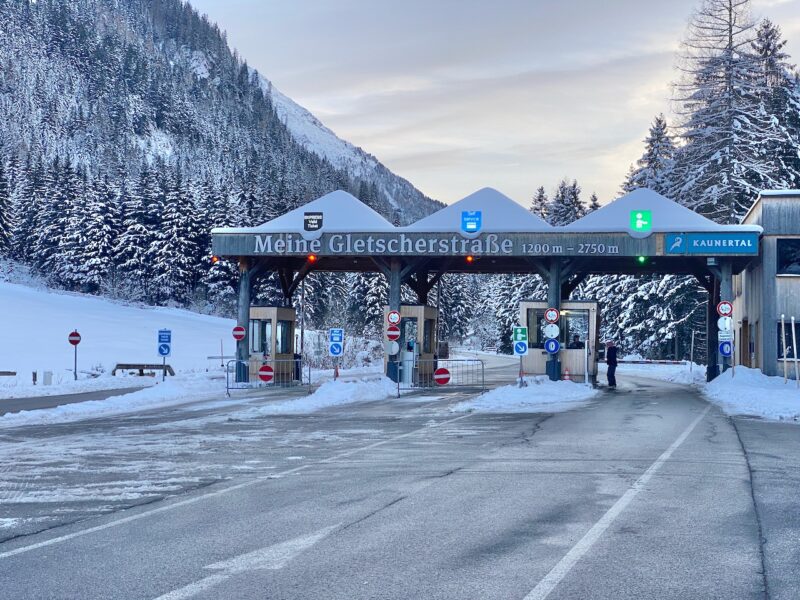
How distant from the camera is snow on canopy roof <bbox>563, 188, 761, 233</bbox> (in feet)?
111

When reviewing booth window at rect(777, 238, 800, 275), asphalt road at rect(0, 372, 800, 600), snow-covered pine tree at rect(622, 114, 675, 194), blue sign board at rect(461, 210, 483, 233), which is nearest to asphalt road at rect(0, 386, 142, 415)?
asphalt road at rect(0, 372, 800, 600)

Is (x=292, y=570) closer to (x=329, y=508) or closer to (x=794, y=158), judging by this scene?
(x=329, y=508)

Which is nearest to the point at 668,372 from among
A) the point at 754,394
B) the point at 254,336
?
the point at 254,336

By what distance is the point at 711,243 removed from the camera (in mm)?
33062

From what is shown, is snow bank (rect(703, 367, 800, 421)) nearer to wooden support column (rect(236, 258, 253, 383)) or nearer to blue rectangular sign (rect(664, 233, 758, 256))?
blue rectangular sign (rect(664, 233, 758, 256))

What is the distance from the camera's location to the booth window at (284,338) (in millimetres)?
37531

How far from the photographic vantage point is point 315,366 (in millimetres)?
56656

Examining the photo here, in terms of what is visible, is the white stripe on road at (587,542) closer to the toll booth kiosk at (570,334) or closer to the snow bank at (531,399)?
the snow bank at (531,399)

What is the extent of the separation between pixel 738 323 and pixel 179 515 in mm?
39743

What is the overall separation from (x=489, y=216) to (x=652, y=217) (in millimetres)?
6157

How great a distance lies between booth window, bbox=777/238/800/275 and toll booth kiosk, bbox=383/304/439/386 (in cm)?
1349

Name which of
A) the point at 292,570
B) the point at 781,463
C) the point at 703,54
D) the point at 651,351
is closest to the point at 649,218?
the point at 781,463

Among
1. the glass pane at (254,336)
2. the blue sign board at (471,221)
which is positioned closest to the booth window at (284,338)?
the glass pane at (254,336)

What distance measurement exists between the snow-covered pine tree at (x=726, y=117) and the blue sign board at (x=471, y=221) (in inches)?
890
